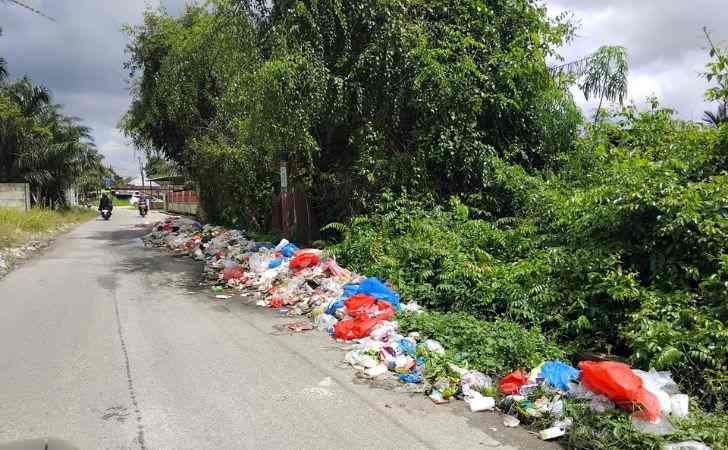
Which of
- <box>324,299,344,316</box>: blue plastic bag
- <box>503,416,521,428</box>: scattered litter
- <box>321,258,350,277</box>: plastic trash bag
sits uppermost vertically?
<box>321,258,350,277</box>: plastic trash bag

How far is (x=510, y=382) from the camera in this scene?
4.55 metres

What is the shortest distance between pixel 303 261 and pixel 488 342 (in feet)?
14.8

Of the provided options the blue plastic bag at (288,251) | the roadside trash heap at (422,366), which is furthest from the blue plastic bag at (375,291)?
the blue plastic bag at (288,251)

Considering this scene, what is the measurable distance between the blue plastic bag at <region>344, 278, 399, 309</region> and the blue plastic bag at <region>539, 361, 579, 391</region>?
Result: 2.59m

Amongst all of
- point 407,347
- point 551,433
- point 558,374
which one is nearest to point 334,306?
point 407,347

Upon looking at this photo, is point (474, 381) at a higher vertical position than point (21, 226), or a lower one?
lower

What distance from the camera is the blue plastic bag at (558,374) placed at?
4.32 m

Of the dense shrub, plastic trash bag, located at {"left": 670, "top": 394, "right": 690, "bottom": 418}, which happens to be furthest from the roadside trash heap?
the dense shrub

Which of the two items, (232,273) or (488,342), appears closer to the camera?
(488,342)

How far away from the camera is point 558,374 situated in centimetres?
441

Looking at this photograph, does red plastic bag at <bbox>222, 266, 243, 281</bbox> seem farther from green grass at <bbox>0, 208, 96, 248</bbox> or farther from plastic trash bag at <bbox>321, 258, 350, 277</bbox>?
green grass at <bbox>0, 208, 96, 248</bbox>

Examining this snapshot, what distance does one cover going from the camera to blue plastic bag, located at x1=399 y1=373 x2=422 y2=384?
16.1ft

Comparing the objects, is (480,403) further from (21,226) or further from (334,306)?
(21,226)

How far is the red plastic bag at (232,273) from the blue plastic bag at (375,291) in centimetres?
335
